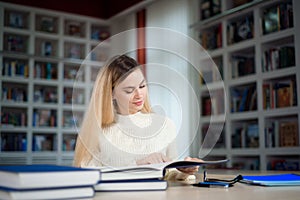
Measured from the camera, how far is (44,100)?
18.9 feet

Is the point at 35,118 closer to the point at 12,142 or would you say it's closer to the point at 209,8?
the point at 12,142

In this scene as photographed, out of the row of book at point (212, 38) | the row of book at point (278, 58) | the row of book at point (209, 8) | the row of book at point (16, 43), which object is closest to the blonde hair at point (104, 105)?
the row of book at point (278, 58)

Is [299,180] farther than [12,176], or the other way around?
[299,180]

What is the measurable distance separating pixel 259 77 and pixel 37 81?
3085mm

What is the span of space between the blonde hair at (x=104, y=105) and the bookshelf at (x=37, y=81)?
4.78 metres

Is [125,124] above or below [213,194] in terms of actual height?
above

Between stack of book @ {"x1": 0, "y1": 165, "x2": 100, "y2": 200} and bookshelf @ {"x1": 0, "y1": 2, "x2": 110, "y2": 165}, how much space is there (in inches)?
200

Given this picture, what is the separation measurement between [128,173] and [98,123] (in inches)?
5.7

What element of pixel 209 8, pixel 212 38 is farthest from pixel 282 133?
pixel 209 8

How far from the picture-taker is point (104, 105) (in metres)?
0.91

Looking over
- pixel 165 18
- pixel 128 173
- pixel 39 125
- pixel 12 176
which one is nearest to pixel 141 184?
pixel 128 173

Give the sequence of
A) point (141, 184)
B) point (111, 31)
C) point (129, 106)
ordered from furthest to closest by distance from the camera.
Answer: point (111, 31) → point (129, 106) → point (141, 184)

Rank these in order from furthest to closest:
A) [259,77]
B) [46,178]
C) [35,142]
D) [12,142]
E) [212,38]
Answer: [35,142]
[12,142]
[212,38]
[259,77]
[46,178]

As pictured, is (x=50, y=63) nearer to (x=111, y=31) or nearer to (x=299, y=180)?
(x=111, y=31)
